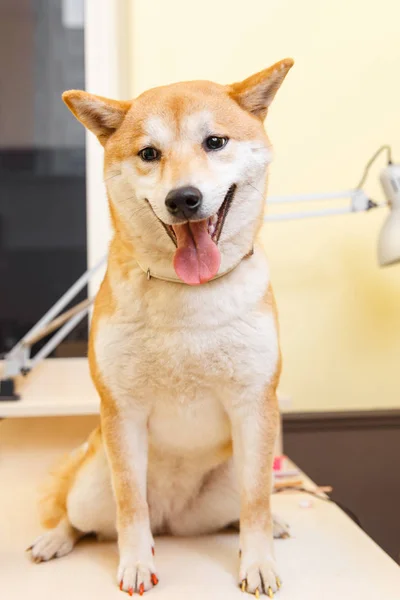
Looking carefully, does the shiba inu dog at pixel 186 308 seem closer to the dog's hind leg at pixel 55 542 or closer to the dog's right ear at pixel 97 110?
the dog's right ear at pixel 97 110

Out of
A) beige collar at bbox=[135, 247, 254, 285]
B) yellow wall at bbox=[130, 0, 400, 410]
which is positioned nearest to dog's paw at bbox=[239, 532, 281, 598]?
beige collar at bbox=[135, 247, 254, 285]

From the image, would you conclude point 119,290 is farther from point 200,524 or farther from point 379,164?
point 379,164

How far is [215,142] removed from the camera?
36.5 inches

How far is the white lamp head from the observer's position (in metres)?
1.50

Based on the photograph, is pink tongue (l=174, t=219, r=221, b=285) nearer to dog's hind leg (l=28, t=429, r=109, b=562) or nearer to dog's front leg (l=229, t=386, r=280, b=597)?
dog's front leg (l=229, t=386, r=280, b=597)

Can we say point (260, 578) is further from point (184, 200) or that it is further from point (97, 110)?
point (97, 110)

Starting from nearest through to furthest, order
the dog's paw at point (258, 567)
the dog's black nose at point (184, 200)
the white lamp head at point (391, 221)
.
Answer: the dog's black nose at point (184, 200)
the dog's paw at point (258, 567)
the white lamp head at point (391, 221)

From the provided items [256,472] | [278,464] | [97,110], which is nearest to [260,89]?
[97,110]

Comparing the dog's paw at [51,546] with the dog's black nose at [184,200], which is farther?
the dog's paw at [51,546]

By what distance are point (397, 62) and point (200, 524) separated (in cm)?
138

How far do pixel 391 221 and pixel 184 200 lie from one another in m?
0.82

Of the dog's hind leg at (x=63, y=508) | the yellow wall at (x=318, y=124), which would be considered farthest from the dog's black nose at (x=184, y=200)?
the yellow wall at (x=318, y=124)

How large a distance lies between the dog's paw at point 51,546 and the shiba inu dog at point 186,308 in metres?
0.15

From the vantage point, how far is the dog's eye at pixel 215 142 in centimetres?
92
